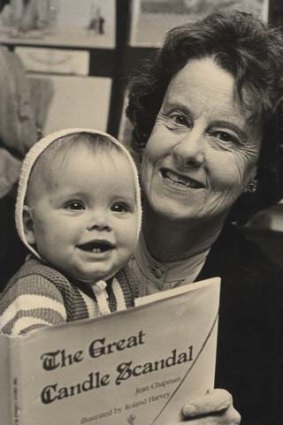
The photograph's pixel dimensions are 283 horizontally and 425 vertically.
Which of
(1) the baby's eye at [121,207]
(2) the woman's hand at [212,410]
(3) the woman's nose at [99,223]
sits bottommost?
(2) the woman's hand at [212,410]

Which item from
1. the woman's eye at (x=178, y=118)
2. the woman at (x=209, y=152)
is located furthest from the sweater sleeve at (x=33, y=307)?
the woman's eye at (x=178, y=118)

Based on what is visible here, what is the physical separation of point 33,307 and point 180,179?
204 mm

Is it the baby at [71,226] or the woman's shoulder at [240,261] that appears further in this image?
the woman's shoulder at [240,261]

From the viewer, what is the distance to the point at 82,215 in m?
0.72

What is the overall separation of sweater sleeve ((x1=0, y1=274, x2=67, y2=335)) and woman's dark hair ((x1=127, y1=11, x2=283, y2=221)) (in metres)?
0.18

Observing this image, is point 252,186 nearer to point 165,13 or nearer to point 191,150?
point 191,150

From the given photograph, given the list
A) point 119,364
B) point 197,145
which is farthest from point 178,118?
point 119,364

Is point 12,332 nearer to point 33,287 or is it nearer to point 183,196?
point 33,287

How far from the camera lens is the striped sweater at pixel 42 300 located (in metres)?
0.71

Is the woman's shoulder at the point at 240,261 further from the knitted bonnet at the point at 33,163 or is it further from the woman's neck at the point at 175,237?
the knitted bonnet at the point at 33,163

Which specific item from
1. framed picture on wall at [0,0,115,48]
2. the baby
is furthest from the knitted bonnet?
framed picture on wall at [0,0,115,48]

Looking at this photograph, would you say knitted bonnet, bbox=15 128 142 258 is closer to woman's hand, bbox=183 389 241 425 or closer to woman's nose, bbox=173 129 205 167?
woman's nose, bbox=173 129 205 167

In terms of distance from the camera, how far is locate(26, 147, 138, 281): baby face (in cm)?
72

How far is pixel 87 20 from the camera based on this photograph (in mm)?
798
